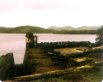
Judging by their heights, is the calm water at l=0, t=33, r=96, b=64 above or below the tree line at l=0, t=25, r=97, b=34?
below

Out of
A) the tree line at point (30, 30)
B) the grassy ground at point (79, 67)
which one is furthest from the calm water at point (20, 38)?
the grassy ground at point (79, 67)

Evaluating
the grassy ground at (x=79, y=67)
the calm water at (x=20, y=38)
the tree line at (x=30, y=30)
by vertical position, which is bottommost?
the grassy ground at (x=79, y=67)

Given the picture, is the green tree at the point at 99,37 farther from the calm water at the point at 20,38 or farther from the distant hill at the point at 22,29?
the distant hill at the point at 22,29

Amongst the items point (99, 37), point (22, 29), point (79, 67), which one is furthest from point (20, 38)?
point (99, 37)

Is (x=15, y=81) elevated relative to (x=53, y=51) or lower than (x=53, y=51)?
lower

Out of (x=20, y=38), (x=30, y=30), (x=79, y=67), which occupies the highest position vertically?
(x=30, y=30)

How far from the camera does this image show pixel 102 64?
5.25 m

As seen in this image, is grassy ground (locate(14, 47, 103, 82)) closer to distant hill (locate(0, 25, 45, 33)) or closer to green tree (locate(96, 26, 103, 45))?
green tree (locate(96, 26, 103, 45))

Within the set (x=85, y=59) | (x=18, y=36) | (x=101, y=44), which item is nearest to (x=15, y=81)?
(x=18, y=36)

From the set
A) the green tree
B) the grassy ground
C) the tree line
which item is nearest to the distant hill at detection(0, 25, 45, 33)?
the tree line

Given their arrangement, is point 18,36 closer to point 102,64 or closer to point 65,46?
point 65,46

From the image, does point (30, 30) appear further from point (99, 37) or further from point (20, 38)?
point (99, 37)
